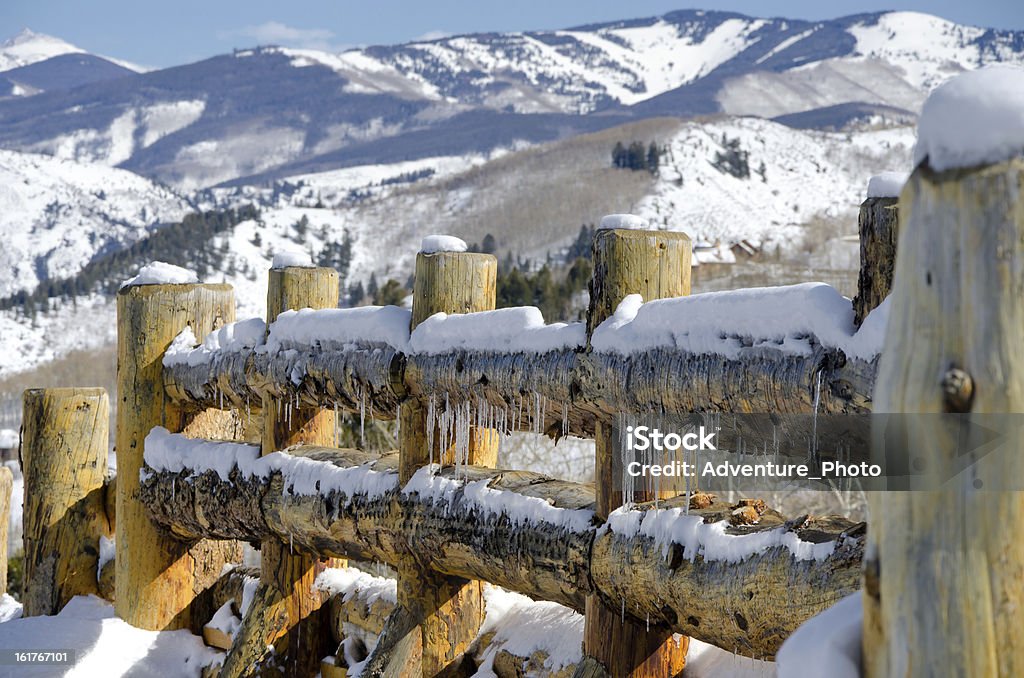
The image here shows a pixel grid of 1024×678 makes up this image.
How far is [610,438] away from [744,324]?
69 cm

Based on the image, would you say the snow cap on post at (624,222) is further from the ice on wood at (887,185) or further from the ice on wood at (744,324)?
the ice on wood at (887,185)

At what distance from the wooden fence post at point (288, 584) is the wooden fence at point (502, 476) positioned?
10 millimetres

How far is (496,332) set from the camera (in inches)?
135

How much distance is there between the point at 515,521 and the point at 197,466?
7.08 ft

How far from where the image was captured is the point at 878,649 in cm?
154

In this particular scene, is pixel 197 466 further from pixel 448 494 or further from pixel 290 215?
pixel 290 215

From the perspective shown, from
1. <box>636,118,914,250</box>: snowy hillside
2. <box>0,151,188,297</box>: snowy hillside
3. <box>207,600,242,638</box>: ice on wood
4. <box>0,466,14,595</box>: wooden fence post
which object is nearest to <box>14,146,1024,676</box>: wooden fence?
<box>207,600,242,638</box>: ice on wood

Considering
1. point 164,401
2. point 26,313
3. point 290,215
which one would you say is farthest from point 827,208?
point 164,401

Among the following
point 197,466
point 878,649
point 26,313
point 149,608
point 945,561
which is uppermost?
point 945,561

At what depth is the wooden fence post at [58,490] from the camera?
5.60 m

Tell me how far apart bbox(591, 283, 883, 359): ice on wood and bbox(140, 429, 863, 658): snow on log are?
427mm

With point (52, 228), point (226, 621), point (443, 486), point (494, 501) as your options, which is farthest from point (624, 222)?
point (52, 228)

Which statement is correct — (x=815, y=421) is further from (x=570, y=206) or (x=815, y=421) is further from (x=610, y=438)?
(x=570, y=206)

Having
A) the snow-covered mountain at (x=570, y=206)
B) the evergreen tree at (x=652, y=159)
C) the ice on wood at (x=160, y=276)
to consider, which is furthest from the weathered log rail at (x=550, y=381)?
the evergreen tree at (x=652, y=159)
